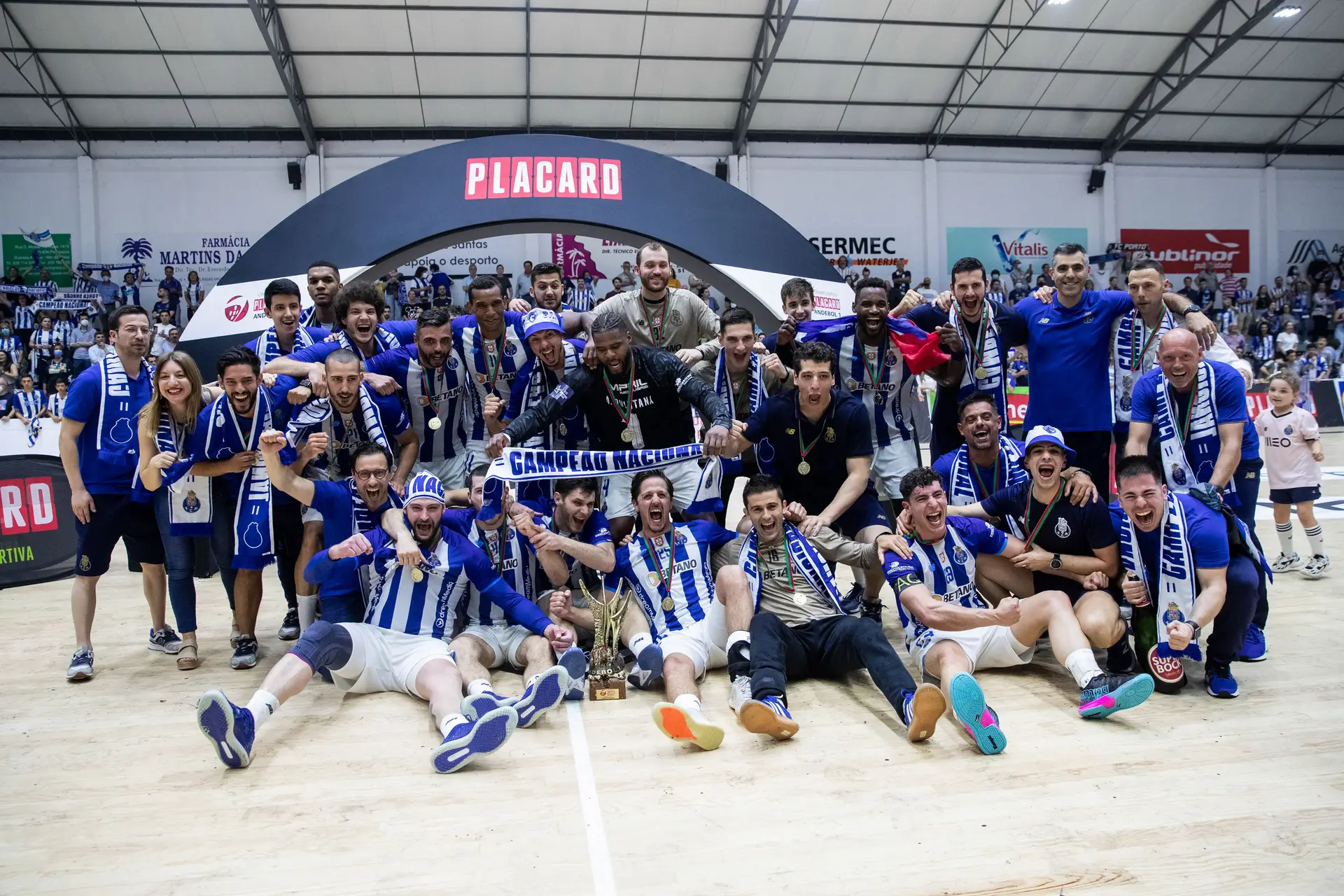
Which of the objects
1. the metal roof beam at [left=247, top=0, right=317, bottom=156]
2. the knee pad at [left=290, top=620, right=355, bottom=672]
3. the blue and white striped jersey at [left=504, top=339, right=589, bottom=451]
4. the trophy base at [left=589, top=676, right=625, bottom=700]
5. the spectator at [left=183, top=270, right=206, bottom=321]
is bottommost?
the trophy base at [left=589, top=676, right=625, bottom=700]

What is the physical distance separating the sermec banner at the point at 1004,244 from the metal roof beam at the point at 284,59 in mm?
16268

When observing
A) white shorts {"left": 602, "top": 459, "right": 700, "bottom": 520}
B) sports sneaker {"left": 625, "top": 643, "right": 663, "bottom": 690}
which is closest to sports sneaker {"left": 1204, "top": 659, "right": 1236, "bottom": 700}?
sports sneaker {"left": 625, "top": 643, "right": 663, "bottom": 690}

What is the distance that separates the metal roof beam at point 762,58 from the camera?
734 inches

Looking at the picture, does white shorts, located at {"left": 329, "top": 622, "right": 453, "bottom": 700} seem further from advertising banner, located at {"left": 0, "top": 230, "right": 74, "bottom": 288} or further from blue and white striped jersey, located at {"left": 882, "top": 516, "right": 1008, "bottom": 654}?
advertising banner, located at {"left": 0, "top": 230, "right": 74, "bottom": 288}

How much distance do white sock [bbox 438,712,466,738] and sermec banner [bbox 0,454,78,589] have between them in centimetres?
529

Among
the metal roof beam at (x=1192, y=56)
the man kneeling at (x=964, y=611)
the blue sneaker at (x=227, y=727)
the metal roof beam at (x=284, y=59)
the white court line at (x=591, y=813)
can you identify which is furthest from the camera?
the metal roof beam at (x=1192, y=56)

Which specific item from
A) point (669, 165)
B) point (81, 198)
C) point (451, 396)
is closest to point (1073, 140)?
point (669, 165)

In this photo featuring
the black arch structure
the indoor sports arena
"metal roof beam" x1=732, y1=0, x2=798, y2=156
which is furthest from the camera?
"metal roof beam" x1=732, y1=0, x2=798, y2=156

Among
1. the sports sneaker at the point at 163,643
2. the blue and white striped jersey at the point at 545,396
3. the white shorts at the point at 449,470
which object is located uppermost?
the blue and white striped jersey at the point at 545,396

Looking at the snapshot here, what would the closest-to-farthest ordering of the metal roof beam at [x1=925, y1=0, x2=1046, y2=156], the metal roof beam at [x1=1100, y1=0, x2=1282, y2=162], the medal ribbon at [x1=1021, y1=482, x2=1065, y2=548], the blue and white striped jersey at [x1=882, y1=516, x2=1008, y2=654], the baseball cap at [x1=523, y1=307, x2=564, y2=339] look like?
1. the blue and white striped jersey at [x1=882, y1=516, x2=1008, y2=654]
2. the medal ribbon at [x1=1021, y1=482, x2=1065, y2=548]
3. the baseball cap at [x1=523, y1=307, x2=564, y2=339]
4. the metal roof beam at [x1=925, y1=0, x2=1046, y2=156]
5. the metal roof beam at [x1=1100, y1=0, x2=1282, y2=162]

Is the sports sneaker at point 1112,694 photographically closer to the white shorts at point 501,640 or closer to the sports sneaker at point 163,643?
the white shorts at point 501,640

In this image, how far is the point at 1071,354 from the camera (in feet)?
17.9

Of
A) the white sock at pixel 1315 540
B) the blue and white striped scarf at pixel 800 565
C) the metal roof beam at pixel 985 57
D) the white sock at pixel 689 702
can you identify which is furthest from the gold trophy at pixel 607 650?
the metal roof beam at pixel 985 57

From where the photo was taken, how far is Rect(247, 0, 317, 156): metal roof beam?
17.6m
